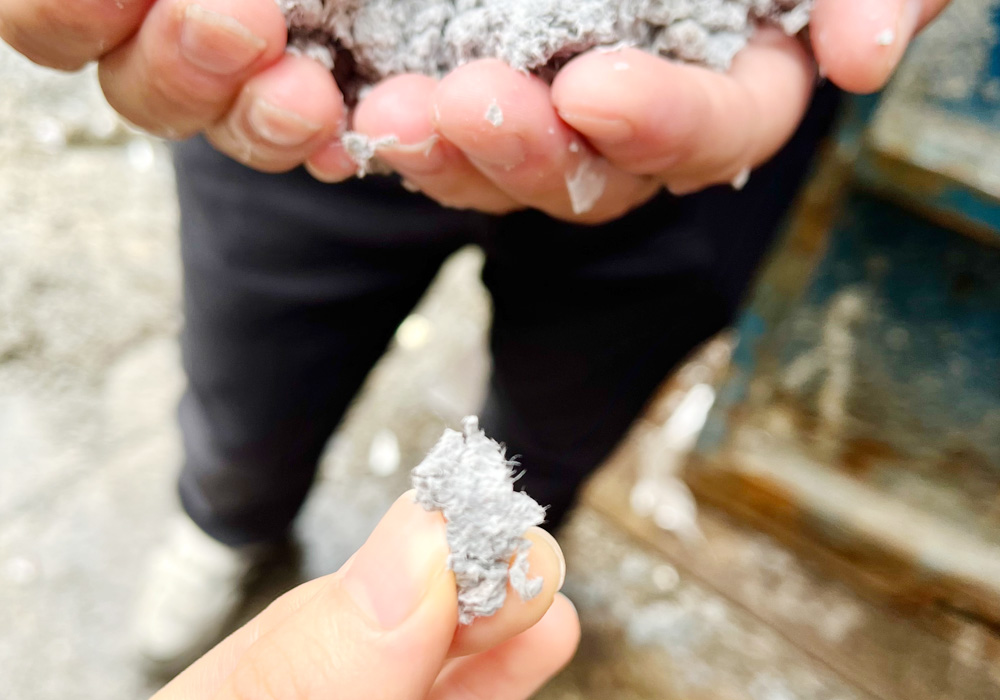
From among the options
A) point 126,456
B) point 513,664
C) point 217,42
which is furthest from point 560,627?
point 126,456

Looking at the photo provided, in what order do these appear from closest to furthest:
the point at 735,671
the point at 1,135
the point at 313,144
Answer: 1. the point at 313,144
2. the point at 735,671
3. the point at 1,135

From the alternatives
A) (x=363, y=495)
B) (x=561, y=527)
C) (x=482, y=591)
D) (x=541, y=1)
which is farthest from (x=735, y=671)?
(x=541, y=1)

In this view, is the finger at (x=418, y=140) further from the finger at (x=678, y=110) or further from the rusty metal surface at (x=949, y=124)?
the rusty metal surface at (x=949, y=124)

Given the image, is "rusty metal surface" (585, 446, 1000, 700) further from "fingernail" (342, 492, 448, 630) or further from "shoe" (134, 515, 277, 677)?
"fingernail" (342, 492, 448, 630)

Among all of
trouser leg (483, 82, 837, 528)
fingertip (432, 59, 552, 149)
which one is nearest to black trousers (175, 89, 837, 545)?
trouser leg (483, 82, 837, 528)

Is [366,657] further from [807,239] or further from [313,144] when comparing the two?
[807,239]
